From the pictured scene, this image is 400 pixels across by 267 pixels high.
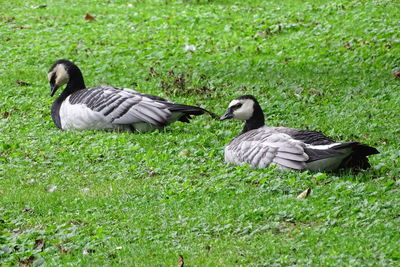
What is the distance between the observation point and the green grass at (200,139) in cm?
681

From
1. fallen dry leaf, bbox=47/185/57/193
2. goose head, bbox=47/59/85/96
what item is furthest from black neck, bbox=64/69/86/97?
fallen dry leaf, bbox=47/185/57/193

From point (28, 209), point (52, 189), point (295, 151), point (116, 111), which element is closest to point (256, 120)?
point (295, 151)

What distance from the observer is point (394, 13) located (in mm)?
16172

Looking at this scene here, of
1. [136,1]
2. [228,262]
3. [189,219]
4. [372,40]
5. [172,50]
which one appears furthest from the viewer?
[136,1]

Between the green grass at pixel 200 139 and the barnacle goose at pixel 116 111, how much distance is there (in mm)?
265

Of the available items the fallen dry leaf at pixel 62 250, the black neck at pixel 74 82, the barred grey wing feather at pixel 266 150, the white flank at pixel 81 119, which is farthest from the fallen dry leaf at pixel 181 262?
the black neck at pixel 74 82

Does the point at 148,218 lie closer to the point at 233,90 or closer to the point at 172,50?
the point at 233,90

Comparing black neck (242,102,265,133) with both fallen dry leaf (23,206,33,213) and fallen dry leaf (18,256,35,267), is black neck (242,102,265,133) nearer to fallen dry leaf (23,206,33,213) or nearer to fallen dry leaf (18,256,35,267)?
fallen dry leaf (23,206,33,213)

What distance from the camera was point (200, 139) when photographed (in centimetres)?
1072

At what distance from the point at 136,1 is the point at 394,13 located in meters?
7.38

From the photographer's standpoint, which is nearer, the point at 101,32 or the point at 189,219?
the point at 189,219

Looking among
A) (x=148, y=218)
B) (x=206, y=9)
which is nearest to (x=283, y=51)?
(x=206, y=9)

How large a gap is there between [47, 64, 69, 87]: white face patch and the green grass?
64 centimetres

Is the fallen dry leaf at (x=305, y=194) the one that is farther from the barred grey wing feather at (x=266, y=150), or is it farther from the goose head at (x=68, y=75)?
the goose head at (x=68, y=75)
